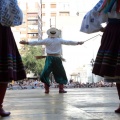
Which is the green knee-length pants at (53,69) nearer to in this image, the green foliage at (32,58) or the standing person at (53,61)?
the standing person at (53,61)

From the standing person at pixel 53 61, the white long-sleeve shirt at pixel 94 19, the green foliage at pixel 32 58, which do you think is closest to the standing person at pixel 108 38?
the white long-sleeve shirt at pixel 94 19

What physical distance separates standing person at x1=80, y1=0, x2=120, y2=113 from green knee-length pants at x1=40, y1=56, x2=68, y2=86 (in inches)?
209

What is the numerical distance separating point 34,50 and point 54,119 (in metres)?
59.9

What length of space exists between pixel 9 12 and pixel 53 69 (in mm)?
6049

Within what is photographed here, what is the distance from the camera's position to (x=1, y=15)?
425 cm

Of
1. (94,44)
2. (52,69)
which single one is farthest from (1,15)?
(94,44)

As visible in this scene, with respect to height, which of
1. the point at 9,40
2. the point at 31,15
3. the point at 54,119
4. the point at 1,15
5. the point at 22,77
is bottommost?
the point at 54,119

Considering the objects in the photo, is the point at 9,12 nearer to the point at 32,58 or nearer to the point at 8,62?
the point at 8,62

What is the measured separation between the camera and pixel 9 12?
4281 mm

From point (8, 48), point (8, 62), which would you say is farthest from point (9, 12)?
point (8, 62)

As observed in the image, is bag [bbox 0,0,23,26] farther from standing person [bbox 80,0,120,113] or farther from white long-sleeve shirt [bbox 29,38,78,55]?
white long-sleeve shirt [bbox 29,38,78,55]

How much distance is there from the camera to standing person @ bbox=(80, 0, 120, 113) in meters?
4.33

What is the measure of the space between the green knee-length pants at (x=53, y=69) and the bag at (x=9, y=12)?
5.73 m

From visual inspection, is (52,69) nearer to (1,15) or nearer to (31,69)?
(1,15)
